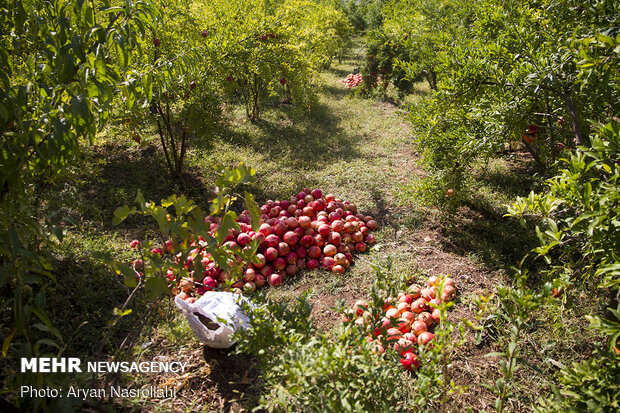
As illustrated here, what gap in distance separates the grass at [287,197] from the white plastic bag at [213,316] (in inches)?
7.8

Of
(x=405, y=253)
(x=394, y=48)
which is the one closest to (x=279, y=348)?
(x=405, y=253)

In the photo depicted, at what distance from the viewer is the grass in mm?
2545

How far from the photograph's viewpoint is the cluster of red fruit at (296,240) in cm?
349

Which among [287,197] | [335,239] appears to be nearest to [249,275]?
[335,239]

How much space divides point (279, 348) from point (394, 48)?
1017cm

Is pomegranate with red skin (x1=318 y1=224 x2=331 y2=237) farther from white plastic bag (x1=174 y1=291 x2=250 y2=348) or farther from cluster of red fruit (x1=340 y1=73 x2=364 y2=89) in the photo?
cluster of red fruit (x1=340 y1=73 x2=364 y2=89)

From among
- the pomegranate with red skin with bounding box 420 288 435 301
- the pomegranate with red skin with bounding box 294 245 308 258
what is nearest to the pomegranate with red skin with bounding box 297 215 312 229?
the pomegranate with red skin with bounding box 294 245 308 258

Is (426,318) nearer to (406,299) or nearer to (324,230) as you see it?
(406,299)

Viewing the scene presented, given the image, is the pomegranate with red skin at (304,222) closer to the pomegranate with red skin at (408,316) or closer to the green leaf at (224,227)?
the pomegranate with red skin at (408,316)

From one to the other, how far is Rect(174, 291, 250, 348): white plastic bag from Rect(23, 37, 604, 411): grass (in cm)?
20

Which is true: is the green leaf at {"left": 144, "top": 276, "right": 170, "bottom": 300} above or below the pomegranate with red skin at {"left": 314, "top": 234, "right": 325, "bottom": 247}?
above

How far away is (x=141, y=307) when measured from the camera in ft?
9.89

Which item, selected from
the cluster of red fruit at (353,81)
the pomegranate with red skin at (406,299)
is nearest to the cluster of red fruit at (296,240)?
the pomegranate with red skin at (406,299)

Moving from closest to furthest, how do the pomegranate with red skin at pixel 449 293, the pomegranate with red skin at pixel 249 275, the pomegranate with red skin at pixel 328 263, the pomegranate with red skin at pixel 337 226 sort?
the pomegranate with red skin at pixel 449 293, the pomegranate with red skin at pixel 249 275, the pomegranate with red skin at pixel 328 263, the pomegranate with red skin at pixel 337 226
